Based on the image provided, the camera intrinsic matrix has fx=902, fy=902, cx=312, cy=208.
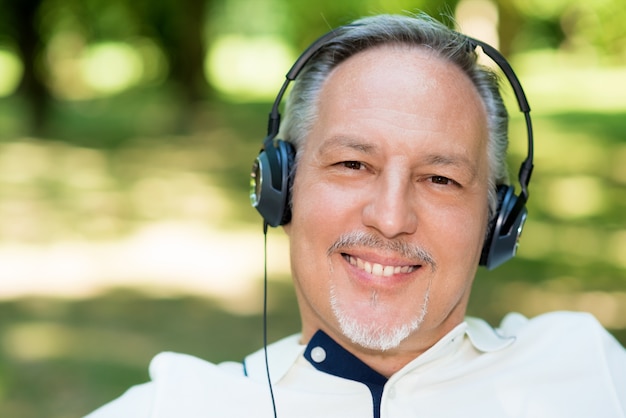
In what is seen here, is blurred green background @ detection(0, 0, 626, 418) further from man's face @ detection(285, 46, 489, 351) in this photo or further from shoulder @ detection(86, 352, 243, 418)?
shoulder @ detection(86, 352, 243, 418)

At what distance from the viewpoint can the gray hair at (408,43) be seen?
2.11 m

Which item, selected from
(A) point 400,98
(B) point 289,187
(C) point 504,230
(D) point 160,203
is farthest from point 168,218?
(A) point 400,98

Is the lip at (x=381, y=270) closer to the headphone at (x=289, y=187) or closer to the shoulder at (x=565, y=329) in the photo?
the headphone at (x=289, y=187)

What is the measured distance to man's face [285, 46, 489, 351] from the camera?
1.97m

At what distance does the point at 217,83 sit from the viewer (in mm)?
23188

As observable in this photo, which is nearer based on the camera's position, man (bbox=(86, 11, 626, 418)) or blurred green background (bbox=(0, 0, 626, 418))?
man (bbox=(86, 11, 626, 418))

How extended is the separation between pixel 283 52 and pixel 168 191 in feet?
66.6

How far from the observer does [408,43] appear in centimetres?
211

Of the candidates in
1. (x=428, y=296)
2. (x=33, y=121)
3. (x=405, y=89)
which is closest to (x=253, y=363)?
(x=428, y=296)

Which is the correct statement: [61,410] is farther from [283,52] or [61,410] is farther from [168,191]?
[283,52]

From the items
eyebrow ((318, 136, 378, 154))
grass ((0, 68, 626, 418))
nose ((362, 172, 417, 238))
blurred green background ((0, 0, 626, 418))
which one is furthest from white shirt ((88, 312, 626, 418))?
grass ((0, 68, 626, 418))

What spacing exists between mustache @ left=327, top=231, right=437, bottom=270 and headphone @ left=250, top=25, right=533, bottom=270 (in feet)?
0.72

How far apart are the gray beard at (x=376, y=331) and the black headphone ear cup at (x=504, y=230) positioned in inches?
10.4

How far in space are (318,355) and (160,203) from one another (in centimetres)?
846
